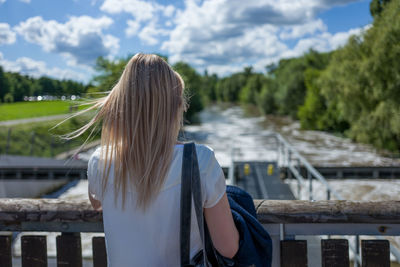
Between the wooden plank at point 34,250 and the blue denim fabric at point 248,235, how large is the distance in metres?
1.00

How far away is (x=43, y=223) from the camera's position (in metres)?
1.67

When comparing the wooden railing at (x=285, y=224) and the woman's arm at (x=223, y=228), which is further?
the wooden railing at (x=285, y=224)

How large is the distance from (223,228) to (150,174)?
28 centimetres

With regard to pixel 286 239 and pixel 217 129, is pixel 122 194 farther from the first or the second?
pixel 217 129

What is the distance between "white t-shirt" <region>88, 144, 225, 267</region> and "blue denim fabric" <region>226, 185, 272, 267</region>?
0.52 ft

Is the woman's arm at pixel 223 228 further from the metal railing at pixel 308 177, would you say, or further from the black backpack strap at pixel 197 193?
the metal railing at pixel 308 177

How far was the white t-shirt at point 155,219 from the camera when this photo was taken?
3.56 feet

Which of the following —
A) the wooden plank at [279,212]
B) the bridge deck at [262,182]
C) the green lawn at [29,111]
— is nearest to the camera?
the wooden plank at [279,212]

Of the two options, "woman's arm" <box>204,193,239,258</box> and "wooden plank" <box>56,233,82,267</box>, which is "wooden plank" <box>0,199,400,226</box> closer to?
"wooden plank" <box>56,233,82,267</box>

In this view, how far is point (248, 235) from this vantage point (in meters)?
1.22

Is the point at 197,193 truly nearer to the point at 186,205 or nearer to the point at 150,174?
the point at 186,205

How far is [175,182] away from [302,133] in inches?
1696

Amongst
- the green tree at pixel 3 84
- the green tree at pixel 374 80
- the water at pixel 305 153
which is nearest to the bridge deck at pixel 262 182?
the water at pixel 305 153

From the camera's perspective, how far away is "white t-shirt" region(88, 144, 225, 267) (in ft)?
3.56
